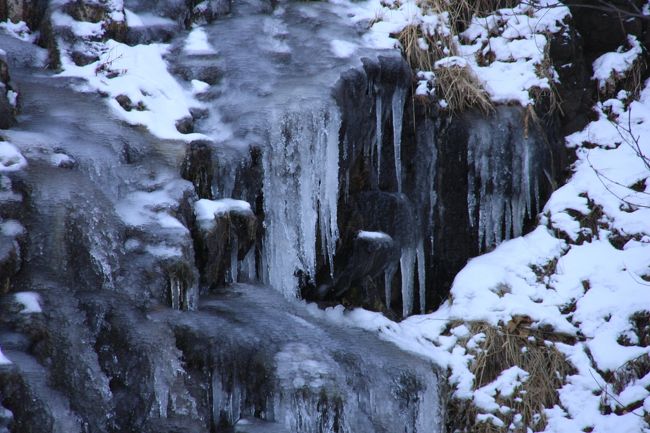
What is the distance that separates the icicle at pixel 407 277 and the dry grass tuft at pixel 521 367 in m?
0.83

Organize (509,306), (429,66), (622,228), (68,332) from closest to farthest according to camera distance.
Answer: (68,332), (509,306), (622,228), (429,66)

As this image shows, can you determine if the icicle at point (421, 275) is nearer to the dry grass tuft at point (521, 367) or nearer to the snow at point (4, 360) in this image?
the dry grass tuft at point (521, 367)

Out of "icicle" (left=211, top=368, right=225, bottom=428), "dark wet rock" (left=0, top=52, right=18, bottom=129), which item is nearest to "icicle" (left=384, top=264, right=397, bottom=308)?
"icicle" (left=211, top=368, right=225, bottom=428)

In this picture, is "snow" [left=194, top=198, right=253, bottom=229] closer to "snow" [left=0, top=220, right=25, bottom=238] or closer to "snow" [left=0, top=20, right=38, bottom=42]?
"snow" [left=0, top=220, right=25, bottom=238]

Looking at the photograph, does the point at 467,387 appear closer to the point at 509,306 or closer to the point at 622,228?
the point at 509,306

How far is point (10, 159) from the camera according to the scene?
473cm

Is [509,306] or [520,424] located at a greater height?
[509,306]

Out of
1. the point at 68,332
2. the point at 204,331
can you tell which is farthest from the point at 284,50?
the point at 68,332

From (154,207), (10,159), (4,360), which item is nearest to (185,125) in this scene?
(154,207)

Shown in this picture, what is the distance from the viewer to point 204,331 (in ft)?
15.2

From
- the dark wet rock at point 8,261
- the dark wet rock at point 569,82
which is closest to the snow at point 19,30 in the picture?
the dark wet rock at point 8,261

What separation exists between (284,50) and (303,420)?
3341 mm

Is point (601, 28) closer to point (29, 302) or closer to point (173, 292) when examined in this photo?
point (173, 292)

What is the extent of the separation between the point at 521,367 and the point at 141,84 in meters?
3.18
